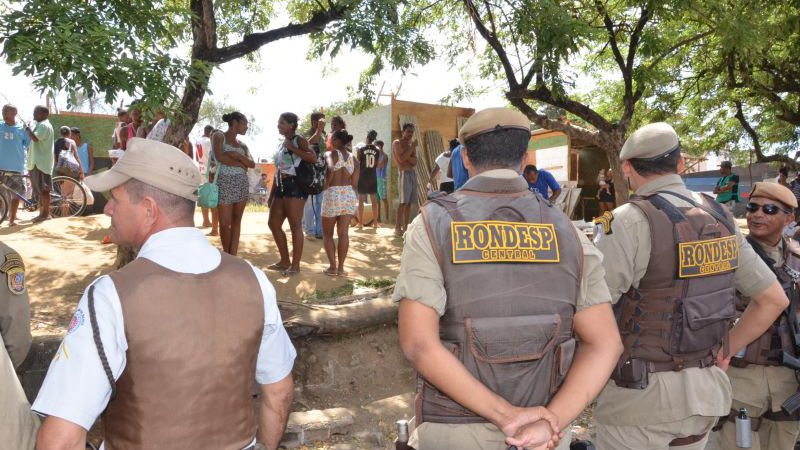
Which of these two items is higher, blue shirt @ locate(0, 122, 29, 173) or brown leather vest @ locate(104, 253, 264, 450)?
blue shirt @ locate(0, 122, 29, 173)

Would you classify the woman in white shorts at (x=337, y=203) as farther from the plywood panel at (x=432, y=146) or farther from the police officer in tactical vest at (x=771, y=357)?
the plywood panel at (x=432, y=146)

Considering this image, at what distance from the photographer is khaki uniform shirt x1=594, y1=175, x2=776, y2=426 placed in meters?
2.38

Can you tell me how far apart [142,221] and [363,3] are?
4.39 meters

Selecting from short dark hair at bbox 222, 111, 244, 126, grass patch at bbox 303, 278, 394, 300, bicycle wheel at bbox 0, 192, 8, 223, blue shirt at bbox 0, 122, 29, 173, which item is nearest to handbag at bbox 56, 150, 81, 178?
blue shirt at bbox 0, 122, 29, 173

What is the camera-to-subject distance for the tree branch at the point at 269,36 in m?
5.98

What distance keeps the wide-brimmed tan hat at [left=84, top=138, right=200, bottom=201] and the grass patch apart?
4.36 metres

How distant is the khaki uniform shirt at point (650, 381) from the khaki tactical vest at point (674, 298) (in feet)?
0.10

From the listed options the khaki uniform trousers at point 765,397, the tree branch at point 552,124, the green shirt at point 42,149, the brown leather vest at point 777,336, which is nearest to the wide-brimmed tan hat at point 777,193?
the brown leather vest at point 777,336

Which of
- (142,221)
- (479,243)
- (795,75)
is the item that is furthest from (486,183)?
(795,75)

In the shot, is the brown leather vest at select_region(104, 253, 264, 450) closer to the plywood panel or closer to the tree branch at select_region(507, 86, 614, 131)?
the tree branch at select_region(507, 86, 614, 131)

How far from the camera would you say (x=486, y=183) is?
183 cm

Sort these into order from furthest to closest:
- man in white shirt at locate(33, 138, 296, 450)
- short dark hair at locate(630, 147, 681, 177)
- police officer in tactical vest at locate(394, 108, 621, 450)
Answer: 1. short dark hair at locate(630, 147, 681, 177)
2. police officer in tactical vest at locate(394, 108, 621, 450)
3. man in white shirt at locate(33, 138, 296, 450)

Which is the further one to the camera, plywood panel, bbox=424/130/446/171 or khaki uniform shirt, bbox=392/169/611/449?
plywood panel, bbox=424/130/446/171

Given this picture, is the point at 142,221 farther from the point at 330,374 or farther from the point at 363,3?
the point at 363,3
